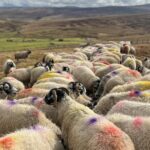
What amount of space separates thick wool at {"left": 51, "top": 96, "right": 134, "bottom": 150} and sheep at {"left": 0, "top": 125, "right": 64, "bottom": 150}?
0.40 meters

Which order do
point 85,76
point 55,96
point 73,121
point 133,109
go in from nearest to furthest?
point 73,121 < point 133,109 < point 55,96 < point 85,76

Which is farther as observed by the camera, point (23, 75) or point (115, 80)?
point (23, 75)

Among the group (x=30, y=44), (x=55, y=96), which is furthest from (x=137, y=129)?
(x=30, y=44)

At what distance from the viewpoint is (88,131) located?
8.30 metres

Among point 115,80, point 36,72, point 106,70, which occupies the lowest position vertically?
point 36,72

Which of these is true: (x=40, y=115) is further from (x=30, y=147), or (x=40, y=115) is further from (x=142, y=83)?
(x=142, y=83)

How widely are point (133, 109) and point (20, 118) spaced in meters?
3.06

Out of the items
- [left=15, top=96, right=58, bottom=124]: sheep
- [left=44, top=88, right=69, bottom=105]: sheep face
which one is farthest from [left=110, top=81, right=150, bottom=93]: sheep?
[left=44, top=88, right=69, bottom=105]: sheep face

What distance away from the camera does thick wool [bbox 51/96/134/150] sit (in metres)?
7.58

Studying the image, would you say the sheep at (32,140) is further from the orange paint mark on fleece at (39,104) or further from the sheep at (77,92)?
the sheep at (77,92)

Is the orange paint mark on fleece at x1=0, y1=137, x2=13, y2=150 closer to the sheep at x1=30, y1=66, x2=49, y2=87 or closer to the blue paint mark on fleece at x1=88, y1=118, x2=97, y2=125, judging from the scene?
the blue paint mark on fleece at x1=88, y1=118, x2=97, y2=125

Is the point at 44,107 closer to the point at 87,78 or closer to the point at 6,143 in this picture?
the point at 6,143

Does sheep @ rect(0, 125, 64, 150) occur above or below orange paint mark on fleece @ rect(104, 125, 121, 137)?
below

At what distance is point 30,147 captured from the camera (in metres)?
8.01
